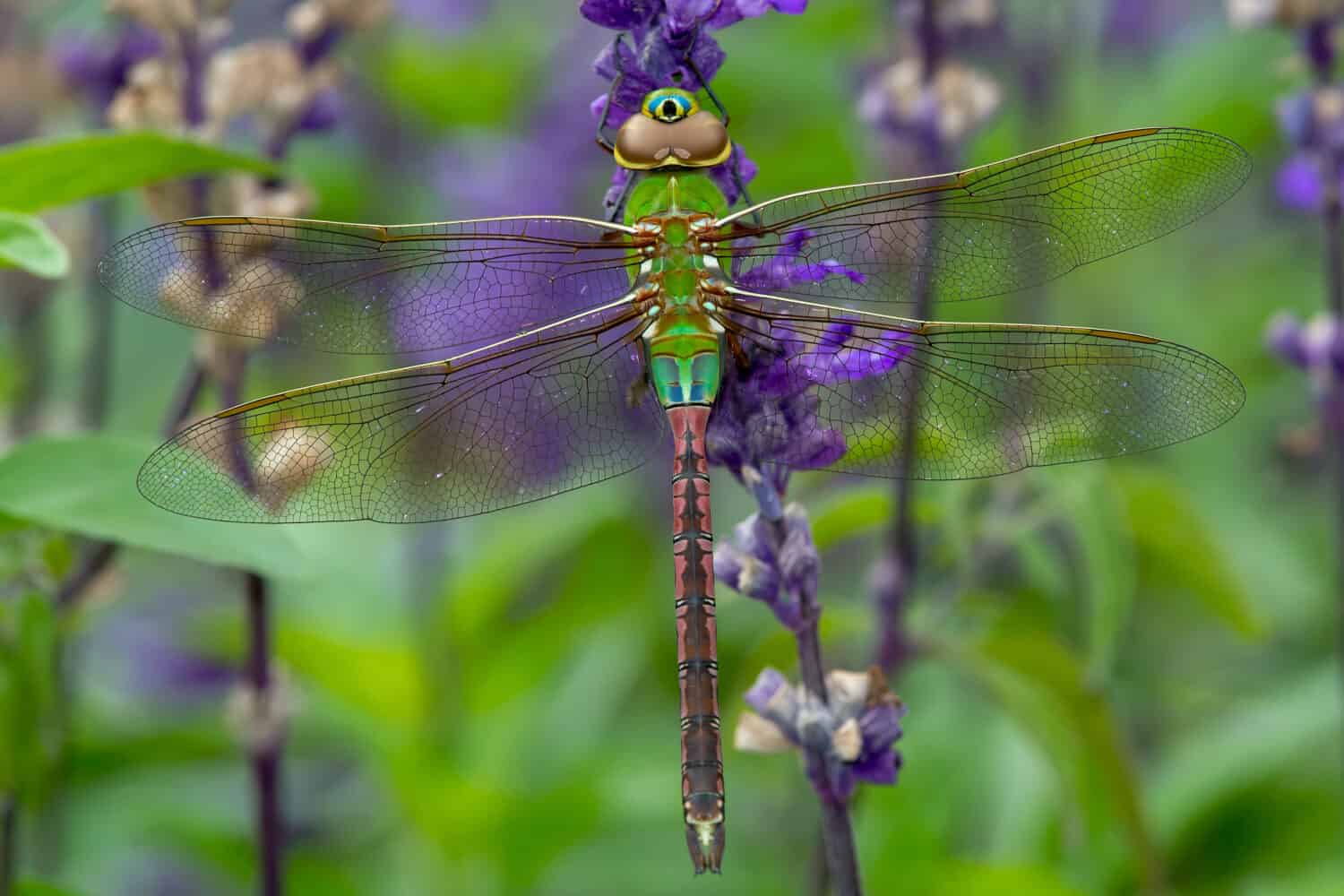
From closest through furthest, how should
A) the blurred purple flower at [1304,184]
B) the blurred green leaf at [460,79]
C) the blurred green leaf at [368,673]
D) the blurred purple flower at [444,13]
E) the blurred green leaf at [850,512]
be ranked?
the blurred green leaf at [850,512]
the blurred purple flower at [1304,184]
the blurred green leaf at [368,673]
the blurred green leaf at [460,79]
the blurred purple flower at [444,13]

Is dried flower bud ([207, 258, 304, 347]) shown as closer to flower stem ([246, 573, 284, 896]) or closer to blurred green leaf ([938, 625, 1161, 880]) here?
flower stem ([246, 573, 284, 896])

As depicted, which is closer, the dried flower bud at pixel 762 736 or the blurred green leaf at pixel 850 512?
the dried flower bud at pixel 762 736

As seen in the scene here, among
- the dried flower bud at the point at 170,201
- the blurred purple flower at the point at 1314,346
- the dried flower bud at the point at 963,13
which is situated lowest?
the blurred purple flower at the point at 1314,346

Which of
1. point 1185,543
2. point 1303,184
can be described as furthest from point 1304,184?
point 1185,543

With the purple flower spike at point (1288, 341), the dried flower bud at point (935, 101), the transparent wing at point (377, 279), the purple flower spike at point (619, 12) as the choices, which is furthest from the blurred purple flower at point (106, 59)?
the purple flower spike at point (1288, 341)

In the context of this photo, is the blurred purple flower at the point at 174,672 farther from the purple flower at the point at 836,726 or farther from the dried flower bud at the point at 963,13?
the purple flower at the point at 836,726
